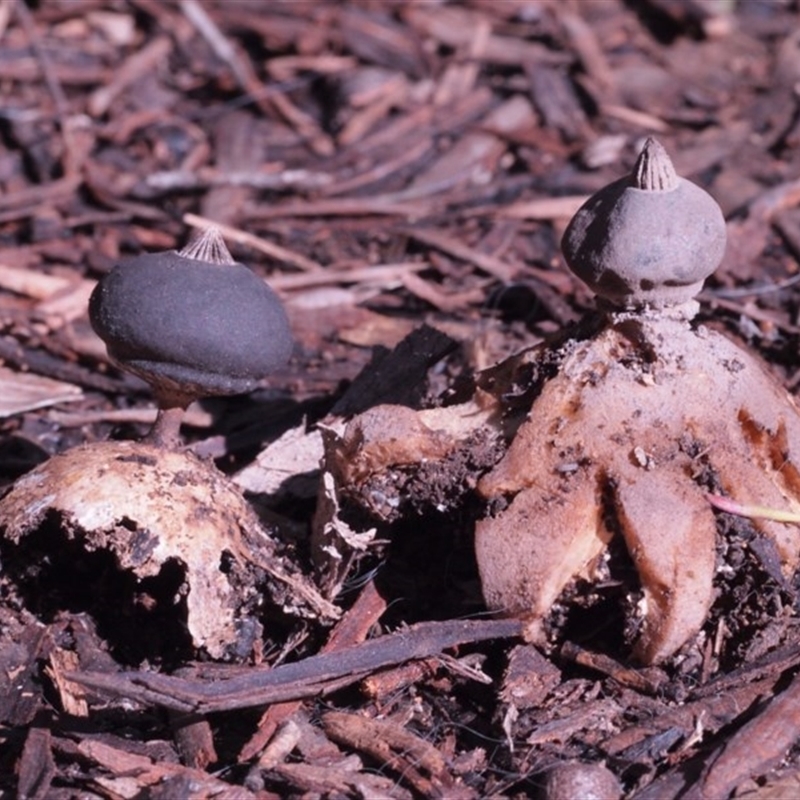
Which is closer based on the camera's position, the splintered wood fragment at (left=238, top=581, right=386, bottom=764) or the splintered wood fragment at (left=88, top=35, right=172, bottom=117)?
the splintered wood fragment at (left=238, top=581, right=386, bottom=764)

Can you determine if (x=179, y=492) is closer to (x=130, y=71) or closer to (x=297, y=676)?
(x=297, y=676)

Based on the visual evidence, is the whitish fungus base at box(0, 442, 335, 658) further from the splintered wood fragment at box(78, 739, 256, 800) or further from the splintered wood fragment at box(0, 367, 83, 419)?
the splintered wood fragment at box(0, 367, 83, 419)

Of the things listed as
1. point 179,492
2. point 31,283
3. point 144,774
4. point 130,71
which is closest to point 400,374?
point 179,492

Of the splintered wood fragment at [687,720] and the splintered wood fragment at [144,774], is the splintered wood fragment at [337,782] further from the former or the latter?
the splintered wood fragment at [687,720]

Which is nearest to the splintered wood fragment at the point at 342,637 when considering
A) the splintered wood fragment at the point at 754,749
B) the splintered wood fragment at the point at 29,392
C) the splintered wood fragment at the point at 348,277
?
the splintered wood fragment at the point at 754,749

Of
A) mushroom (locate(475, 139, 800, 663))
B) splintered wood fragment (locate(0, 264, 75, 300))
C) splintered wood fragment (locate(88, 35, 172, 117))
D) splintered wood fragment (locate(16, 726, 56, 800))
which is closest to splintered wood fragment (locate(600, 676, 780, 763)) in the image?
mushroom (locate(475, 139, 800, 663))

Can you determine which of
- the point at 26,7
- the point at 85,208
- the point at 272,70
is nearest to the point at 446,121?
the point at 272,70
